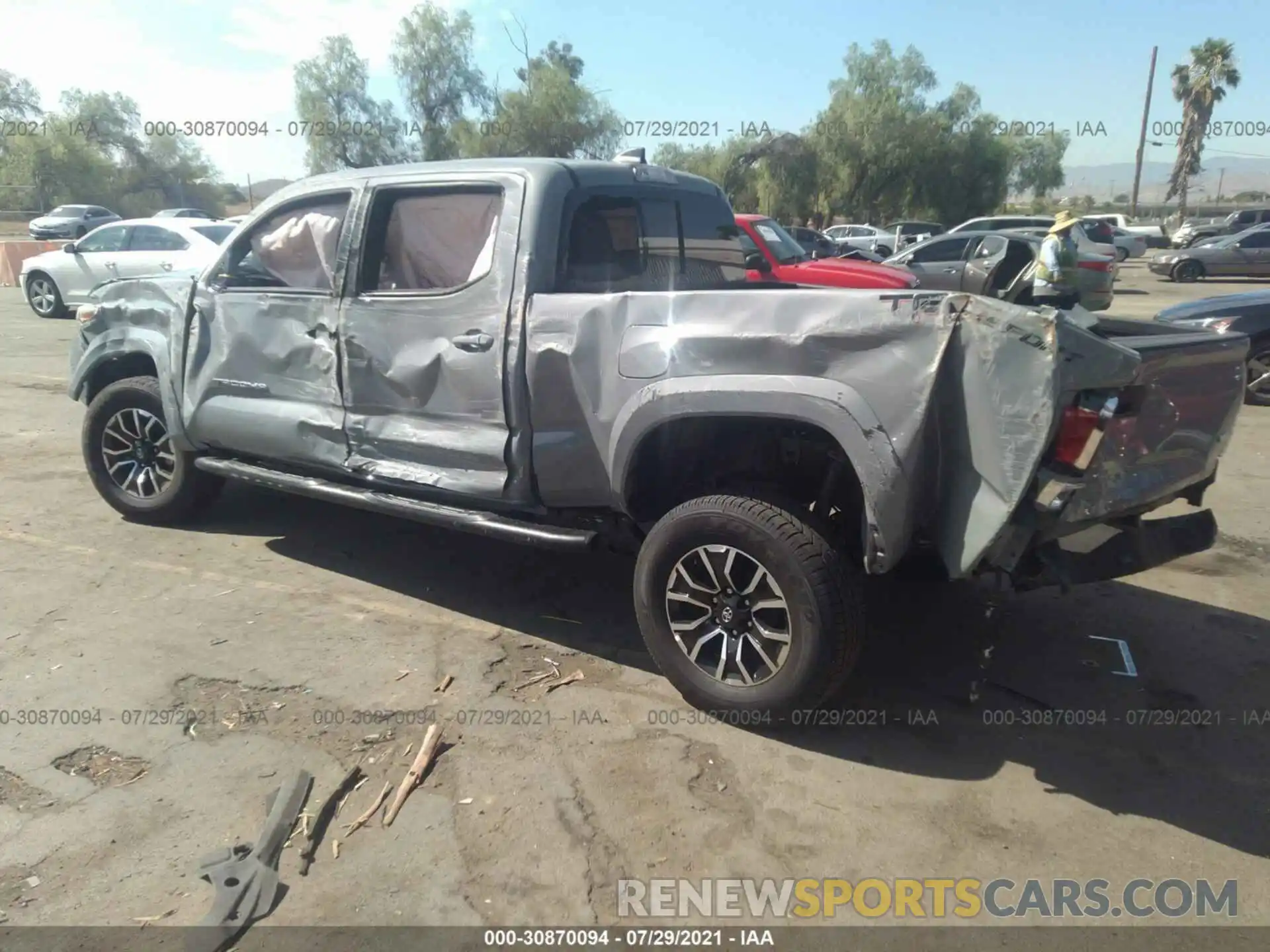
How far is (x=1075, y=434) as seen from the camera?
268 cm

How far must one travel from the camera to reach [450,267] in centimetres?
391

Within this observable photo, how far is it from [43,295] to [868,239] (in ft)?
75.6

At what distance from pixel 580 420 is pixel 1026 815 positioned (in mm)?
1998

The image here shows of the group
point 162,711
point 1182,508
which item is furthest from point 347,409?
point 1182,508

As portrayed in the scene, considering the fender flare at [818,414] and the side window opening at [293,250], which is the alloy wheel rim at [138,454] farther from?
the fender flare at [818,414]

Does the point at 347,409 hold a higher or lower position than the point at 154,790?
A: higher

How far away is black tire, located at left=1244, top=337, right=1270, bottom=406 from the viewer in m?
8.20

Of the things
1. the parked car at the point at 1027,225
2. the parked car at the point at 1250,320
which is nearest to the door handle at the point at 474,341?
the parked car at the point at 1250,320

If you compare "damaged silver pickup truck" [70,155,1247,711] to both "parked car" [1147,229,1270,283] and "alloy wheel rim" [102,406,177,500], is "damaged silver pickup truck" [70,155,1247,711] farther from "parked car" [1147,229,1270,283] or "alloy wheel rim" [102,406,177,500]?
"parked car" [1147,229,1270,283]

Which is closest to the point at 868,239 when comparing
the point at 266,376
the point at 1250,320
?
the point at 1250,320

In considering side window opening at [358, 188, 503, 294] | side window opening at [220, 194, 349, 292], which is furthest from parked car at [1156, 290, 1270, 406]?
side window opening at [220, 194, 349, 292]

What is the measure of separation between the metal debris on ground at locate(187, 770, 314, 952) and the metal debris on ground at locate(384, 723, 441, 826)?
11.3 inches

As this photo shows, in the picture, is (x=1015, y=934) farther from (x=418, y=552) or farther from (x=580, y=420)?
(x=418, y=552)

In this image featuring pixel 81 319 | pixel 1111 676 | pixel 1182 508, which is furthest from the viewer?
pixel 81 319
